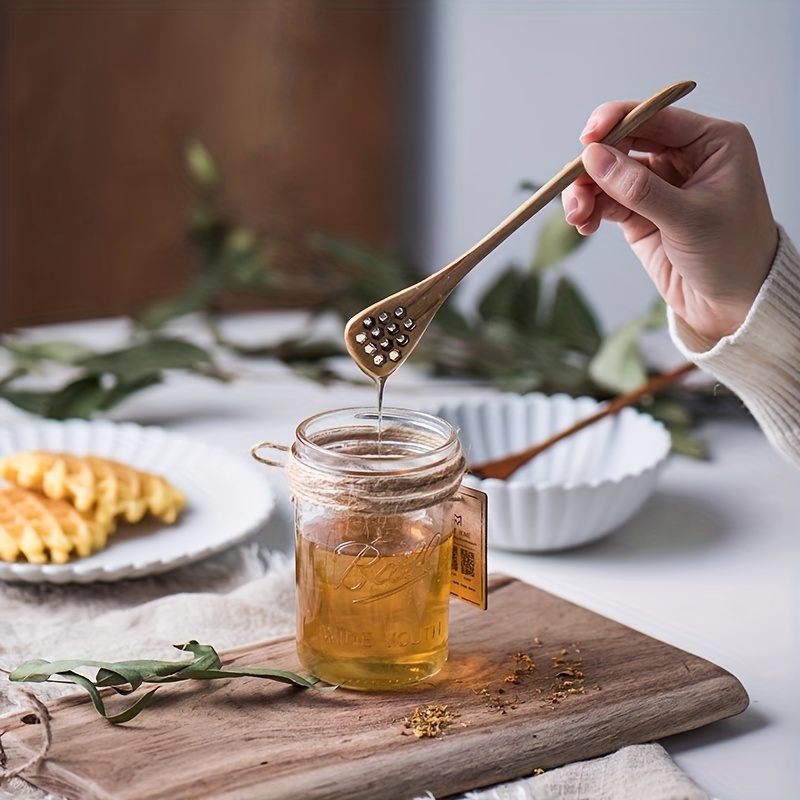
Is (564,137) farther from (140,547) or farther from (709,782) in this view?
(709,782)

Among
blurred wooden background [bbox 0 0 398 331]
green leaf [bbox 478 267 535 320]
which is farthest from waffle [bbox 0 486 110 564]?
blurred wooden background [bbox 0 0 398 331]

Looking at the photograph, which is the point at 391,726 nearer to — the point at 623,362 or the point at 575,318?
the point at 623,362

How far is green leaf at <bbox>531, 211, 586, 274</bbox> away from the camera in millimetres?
1455

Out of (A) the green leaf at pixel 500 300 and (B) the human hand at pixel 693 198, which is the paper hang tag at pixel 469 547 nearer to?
(B) the human hand at pixel 693 198

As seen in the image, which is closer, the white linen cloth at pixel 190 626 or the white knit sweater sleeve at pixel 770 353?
the white linen cloth at pixel 190 626

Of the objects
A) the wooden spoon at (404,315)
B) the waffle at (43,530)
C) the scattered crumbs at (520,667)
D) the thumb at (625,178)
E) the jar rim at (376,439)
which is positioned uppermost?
the thumb at (625,178)

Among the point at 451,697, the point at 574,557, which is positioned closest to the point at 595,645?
the point at 451,697

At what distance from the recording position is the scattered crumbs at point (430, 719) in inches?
28.4

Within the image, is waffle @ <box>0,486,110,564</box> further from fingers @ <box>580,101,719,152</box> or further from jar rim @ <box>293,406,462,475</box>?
fingers @ <box>580,101,719,152</box>

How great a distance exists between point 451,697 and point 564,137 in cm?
160

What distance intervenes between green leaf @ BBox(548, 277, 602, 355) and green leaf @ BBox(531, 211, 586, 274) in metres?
0.09

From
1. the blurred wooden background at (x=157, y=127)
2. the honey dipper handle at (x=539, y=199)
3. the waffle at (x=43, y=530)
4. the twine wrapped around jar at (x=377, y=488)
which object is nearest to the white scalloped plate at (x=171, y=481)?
the waffle at (x=43, y=530)

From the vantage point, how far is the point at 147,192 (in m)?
2.74

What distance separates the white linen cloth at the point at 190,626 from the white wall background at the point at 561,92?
0.94 metres
